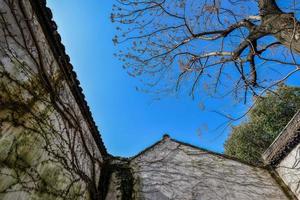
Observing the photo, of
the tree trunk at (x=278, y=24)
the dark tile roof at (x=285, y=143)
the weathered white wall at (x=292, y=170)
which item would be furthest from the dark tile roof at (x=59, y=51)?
the weathered white wall at (x=292, y=170)

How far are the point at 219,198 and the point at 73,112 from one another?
146 inches

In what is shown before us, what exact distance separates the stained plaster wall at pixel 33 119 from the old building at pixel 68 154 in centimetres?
1

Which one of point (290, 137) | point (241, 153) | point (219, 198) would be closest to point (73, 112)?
point (219, 198)

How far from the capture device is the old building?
10.6 feet

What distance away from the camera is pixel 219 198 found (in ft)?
18.9

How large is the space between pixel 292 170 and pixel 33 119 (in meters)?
5.68

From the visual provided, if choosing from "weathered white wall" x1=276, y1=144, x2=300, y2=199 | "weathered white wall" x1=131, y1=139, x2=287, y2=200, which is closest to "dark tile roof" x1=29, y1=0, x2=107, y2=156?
"weathered white wall" x1=131, y1=139, x2=287, y2=200

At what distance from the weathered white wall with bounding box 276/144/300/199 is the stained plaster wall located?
4.66 m

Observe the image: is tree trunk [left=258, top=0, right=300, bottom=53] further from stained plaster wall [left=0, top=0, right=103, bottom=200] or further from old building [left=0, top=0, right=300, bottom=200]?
stained plaster wall [left=0, top=0, right=103, bottom=200]

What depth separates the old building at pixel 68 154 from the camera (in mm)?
3242

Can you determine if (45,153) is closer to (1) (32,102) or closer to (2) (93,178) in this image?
(1) (32,102)

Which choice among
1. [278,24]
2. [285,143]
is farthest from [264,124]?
[278,24]

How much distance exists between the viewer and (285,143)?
20.0 ft

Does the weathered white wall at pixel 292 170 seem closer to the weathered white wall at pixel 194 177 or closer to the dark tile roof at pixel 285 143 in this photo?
the dark tile roof at pixel 285 143
